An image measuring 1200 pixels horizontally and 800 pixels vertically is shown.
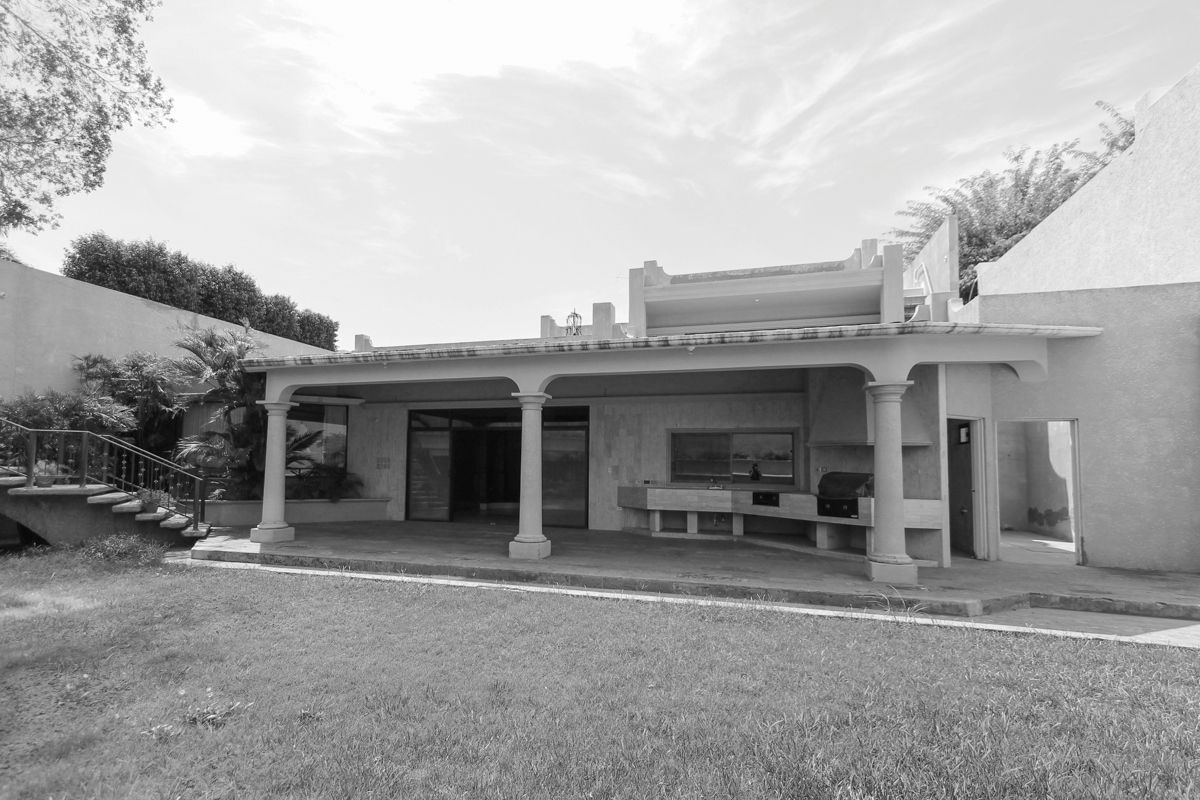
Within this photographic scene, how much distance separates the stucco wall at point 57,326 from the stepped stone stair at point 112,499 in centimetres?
449

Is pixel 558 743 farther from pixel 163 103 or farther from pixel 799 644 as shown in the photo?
pixel 163 103

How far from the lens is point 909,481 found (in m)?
8.27

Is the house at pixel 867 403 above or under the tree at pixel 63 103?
under

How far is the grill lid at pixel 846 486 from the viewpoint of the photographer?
865 cm

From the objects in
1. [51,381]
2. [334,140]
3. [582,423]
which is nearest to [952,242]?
[582,423]

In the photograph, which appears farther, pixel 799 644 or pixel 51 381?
pixel 51 381

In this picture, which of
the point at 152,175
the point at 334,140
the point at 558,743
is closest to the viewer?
the point at 558,743

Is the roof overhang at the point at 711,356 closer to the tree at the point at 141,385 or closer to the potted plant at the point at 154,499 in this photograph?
the potted plant at the point at 154,499

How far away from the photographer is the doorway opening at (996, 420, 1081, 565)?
400 inches

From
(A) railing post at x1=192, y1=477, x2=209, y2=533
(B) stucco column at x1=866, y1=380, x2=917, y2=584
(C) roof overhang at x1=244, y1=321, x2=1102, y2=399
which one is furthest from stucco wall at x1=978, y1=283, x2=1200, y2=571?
(A) railing post at x1=192, y1=477, x2=209, y2=533

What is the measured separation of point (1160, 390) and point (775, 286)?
20.7ft

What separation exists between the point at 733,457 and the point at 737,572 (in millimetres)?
3936

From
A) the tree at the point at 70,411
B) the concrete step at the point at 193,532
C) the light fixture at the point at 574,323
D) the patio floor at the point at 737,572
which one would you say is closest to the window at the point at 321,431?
the patio floor at the point at 737,572

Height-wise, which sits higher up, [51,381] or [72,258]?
[72,258]
